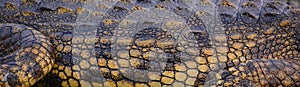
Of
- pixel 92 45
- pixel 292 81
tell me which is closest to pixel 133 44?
pixel 92 45

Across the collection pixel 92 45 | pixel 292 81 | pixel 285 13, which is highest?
pixel 285 13

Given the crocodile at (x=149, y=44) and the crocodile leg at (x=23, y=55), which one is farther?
the crocodile at (x=149, y=44)

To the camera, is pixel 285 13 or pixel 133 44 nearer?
pixel 133 44

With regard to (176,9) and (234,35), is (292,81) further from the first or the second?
(176,9)

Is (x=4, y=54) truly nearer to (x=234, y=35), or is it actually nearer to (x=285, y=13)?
(x=234, y=35)

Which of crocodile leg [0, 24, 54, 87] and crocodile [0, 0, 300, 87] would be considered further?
crocodile [0, 0, 300, 87]

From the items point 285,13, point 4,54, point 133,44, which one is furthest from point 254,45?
point 4,54

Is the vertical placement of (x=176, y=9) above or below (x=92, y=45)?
above
